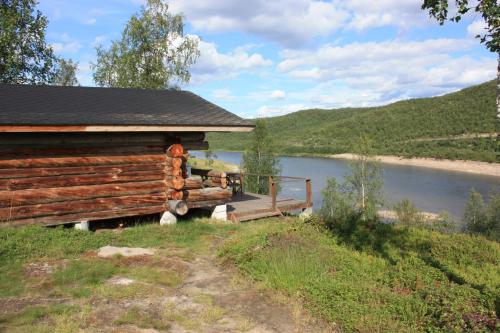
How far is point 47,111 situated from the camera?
871 cm

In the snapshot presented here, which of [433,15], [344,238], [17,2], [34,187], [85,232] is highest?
[17,2]

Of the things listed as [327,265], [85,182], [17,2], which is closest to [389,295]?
[327,265]

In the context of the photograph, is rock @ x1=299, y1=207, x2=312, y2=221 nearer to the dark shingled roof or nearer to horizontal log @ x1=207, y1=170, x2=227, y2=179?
horizontal log @ x1=207, y1=170, x2=227, y2=179

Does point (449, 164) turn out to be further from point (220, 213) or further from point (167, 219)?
point (167, 219)

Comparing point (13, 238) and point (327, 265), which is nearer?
point (327, 265)

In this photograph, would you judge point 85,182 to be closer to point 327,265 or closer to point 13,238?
point 13,238

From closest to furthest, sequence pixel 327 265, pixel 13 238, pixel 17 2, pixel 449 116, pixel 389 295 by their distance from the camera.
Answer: pixel 389 295, pixel 327 265, pixel 13 238, pixel 17 2, pixel 449 116

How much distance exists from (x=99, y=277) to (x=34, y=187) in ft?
11.2

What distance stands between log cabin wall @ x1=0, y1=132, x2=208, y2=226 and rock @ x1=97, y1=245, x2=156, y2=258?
1.80 meters

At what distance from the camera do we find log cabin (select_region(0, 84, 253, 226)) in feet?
27.7

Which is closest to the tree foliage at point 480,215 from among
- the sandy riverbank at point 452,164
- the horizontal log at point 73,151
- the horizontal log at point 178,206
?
the sandy riverbank at point 452,164

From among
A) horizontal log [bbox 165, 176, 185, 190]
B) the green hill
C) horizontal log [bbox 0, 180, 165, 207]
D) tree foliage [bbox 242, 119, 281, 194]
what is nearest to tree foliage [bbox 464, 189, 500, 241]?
tree foliage [bbox 242, 119, 281, 194]

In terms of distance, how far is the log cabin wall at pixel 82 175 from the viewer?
851cm

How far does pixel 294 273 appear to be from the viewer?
6547 millimetres
